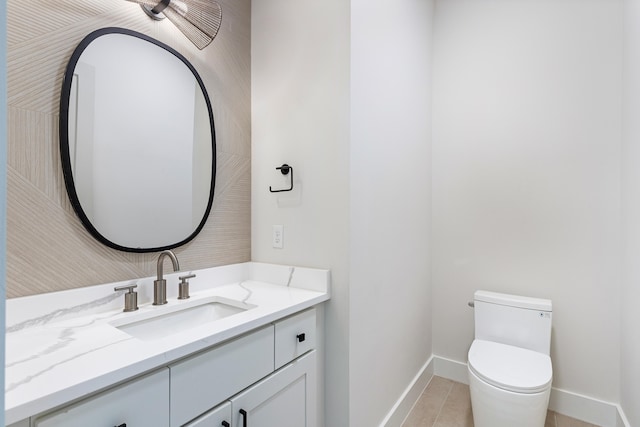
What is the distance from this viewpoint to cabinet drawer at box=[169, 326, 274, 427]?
2.89 ft

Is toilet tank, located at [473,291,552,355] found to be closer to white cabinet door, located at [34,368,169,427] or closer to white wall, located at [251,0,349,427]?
white wall, located at [251,0,349,427]

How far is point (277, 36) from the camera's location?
5.51 feet

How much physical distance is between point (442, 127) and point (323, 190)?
4.45 ft

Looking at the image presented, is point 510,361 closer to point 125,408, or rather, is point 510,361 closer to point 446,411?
point 446,411

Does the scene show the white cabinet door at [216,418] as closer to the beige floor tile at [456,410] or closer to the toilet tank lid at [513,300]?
the beige floor tile at [456,410]

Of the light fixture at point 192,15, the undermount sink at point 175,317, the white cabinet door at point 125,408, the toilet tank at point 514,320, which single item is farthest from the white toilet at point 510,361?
the light fixture at point 192,15

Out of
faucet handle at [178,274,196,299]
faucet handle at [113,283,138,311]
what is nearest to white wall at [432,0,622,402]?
faucet handle at [178,274,196,299]

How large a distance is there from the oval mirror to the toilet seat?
1.57 meters

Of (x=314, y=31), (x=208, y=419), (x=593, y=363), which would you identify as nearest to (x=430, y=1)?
(x=314, y=31)

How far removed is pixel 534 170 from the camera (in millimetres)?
2049

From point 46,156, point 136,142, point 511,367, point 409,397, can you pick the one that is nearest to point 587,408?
point 511,367

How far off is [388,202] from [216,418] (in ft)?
4.08

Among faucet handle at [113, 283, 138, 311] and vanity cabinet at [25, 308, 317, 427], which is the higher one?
faucet handle at [113, 283, 138, 311]

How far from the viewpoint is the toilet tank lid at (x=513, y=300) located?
1.88 meters
